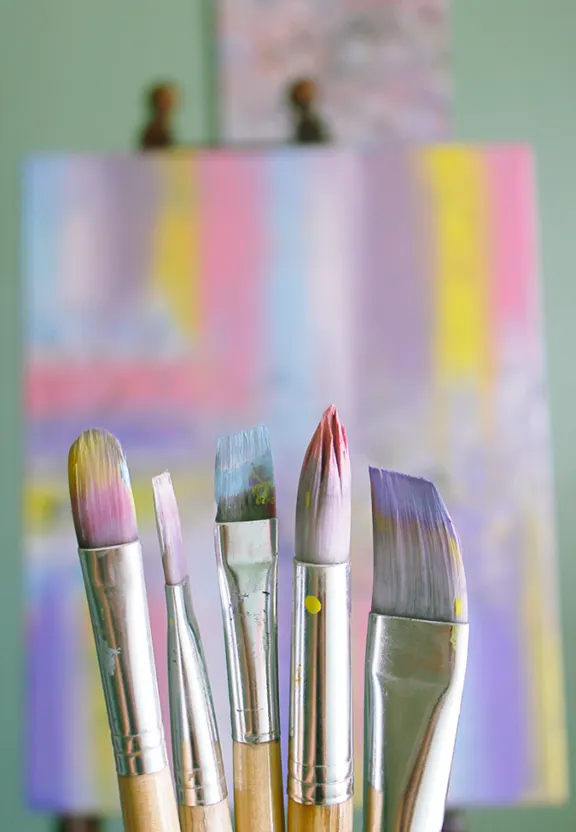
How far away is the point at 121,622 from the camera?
0.29 m

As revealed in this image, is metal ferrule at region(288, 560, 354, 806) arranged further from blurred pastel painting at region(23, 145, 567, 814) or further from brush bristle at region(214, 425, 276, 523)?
blurred pastel painting at region(23, 145, 567, 814)

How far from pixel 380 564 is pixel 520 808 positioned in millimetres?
317

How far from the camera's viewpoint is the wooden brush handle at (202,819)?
0.98 ft

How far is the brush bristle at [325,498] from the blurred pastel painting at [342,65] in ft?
1.07

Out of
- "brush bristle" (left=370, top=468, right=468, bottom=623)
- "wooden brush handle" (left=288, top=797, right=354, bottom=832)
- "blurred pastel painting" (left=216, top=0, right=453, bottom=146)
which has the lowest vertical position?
"wooden brush handle" (left=288, top=797, right=354, bottom=832)

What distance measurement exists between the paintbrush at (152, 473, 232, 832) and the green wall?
0.82 feet

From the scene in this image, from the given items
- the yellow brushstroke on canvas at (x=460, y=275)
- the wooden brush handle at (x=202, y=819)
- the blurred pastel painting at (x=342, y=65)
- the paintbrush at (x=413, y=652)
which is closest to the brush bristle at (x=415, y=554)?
the paintbrush at (x=413, y=652)

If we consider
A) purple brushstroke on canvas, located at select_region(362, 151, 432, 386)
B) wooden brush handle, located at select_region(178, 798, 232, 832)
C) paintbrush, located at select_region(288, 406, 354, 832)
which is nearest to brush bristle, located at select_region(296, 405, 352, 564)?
paintbrush, located at select_region(288, 406, 354, 832)

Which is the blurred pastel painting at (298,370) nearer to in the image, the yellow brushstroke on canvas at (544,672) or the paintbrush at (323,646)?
the yellow brushstroke on canvas at (544,672)

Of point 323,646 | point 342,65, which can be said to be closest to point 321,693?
point 323,646

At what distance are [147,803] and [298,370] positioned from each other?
30 centimetres

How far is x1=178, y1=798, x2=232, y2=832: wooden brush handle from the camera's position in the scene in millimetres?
300

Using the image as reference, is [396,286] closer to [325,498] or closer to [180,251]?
[180,251]

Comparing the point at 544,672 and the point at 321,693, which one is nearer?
the point at 321,693
